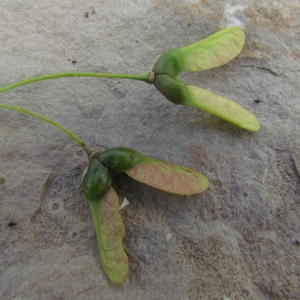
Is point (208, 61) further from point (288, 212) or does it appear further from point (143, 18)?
point (288, 212)

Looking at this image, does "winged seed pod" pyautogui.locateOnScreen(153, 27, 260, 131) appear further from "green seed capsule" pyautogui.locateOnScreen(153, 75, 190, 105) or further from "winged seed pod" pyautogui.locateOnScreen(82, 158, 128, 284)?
"winged seed pod" pyautogui.locateOnScreen(82, 158, 128, 284)

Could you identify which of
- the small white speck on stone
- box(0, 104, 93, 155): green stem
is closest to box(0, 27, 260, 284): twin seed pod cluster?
box(0, 104, 93, 155): green stem

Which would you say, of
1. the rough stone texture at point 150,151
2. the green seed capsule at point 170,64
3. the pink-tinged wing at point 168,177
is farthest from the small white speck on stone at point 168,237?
the green seed capsule at point 170,64

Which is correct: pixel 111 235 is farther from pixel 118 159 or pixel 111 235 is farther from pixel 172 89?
pixel 172 89

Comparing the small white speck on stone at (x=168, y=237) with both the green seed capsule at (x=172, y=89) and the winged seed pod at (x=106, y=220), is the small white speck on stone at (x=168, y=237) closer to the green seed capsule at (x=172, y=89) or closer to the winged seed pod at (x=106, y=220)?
the winged seed pod at (x=106, y=220)

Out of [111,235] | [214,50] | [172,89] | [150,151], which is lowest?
[111,235]

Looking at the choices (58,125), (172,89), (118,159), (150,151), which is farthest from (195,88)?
(58,125)

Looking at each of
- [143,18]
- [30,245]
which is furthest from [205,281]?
[143,18]
